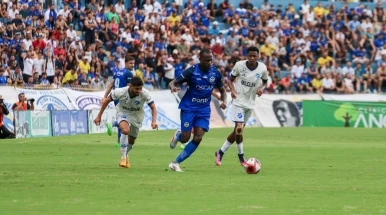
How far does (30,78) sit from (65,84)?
78.7 inches

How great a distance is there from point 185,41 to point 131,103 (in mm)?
24932

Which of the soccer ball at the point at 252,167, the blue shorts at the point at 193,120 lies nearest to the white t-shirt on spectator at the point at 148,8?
the blue shorts at the point at 193,120

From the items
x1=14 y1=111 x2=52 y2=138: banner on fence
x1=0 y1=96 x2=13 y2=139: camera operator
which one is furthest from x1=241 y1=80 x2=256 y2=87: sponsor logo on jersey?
x1=0 y1=96 x2=13 y2=139: camera operator

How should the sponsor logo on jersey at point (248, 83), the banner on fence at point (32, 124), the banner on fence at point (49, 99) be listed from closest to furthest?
the sponsor logo on jersey at point (248, 83) → the banner on fence at point (32, 124) → the banner on fence at point (49, 99)

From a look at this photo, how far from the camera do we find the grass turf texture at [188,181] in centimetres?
1134

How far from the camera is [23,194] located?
12.3 m

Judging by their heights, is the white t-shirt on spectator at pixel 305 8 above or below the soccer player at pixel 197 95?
below

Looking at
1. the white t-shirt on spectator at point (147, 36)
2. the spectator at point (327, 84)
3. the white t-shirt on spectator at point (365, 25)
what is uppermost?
the white t-shirt on spectator at point (147, 36)

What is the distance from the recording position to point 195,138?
54.4 feet

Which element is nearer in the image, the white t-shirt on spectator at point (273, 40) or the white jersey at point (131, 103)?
the white jersey at point (131, 103)

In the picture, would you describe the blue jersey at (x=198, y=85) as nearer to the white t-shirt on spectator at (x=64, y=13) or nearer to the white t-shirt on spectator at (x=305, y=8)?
the white t-shirt on spectator at (x=64, y=13)

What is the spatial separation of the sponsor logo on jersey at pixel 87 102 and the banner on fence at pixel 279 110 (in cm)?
921

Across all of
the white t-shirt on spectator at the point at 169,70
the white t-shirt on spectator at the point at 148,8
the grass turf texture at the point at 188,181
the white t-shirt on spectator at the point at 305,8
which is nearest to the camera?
the grass turf texture at the point at 188,181

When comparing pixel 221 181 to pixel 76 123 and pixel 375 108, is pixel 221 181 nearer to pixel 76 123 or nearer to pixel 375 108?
pixel 76 123
